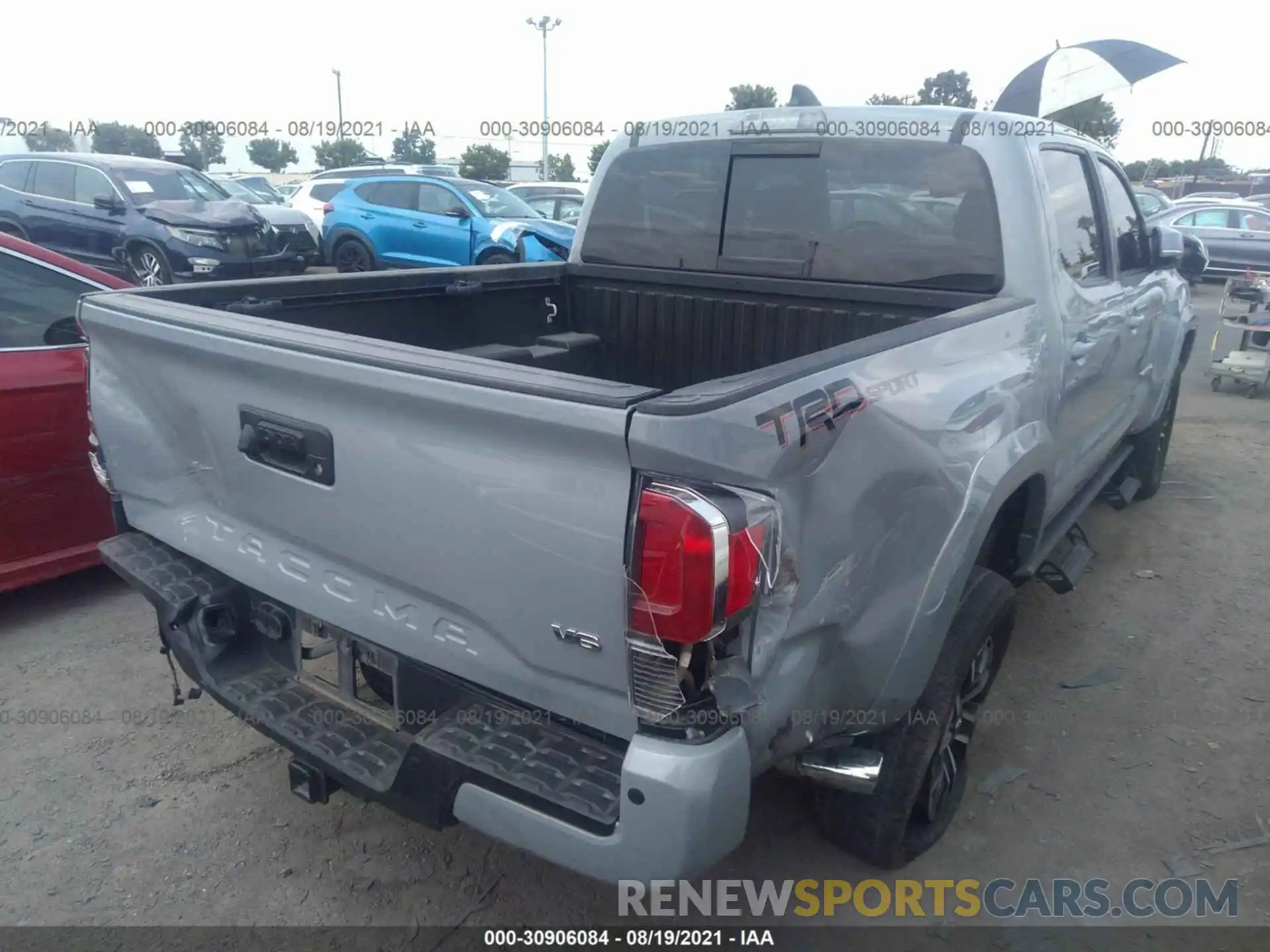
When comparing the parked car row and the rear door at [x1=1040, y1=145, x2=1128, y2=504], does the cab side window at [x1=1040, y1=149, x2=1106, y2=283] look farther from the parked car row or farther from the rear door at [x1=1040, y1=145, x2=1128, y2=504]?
the parked car row

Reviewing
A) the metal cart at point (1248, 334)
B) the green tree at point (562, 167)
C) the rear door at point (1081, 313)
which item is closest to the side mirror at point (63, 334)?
the rear door at point (1081, 313)

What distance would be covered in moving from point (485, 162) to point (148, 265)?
24877 millimetres

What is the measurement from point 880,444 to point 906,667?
56 cm

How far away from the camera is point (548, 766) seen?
1909 mm

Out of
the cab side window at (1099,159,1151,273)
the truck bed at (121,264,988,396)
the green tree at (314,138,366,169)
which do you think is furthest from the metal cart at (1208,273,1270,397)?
the green tree at (314,138,366,169)

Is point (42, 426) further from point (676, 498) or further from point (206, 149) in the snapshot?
point (206, 149)

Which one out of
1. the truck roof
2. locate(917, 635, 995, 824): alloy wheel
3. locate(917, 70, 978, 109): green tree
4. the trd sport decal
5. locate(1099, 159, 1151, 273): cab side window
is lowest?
locate(917, 635, 995, 824): alloy wheel

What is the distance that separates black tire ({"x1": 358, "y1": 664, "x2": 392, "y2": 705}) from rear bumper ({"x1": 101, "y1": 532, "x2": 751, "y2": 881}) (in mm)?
68

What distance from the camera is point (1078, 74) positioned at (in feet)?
18.5

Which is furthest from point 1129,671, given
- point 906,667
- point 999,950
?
point 906,667

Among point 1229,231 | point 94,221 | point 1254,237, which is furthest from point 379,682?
point 1229,231

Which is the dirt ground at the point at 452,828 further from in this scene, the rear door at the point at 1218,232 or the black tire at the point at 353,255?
the rear door at the point at 1218,232

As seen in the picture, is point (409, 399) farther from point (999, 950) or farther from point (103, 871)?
point (999, 950)

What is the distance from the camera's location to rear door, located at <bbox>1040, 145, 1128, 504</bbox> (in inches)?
125
